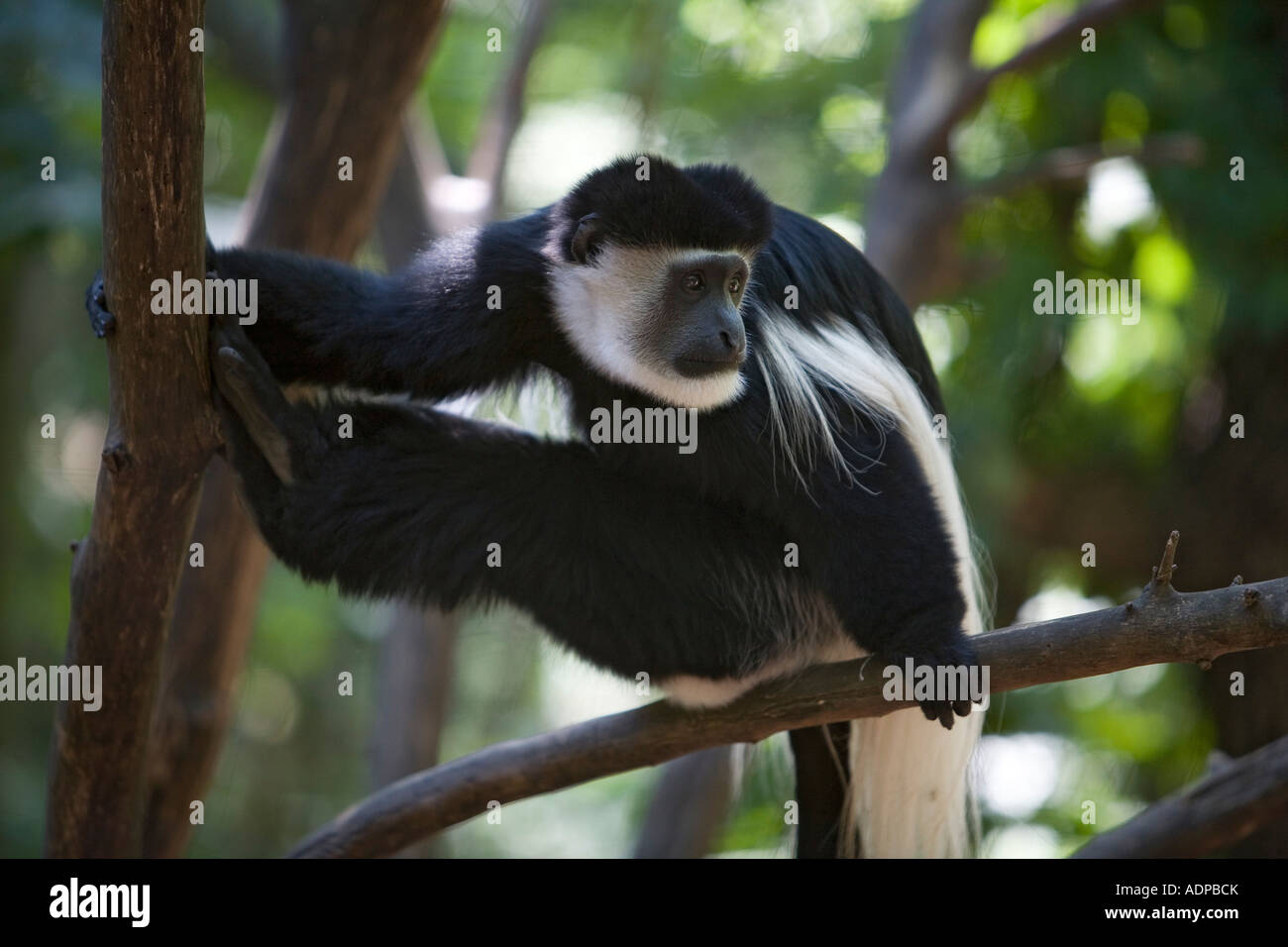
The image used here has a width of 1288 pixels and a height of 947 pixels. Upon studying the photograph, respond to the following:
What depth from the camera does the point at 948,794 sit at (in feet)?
8.94

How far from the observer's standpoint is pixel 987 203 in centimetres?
479

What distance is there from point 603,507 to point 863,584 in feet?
1.71

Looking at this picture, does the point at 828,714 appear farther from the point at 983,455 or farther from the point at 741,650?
the point at 983,455

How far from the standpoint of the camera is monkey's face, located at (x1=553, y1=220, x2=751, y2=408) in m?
2.33

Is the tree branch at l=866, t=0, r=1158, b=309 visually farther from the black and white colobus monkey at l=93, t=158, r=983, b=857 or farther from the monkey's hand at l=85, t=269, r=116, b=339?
the monkey's hand at l=85, t=269, r=116, b=339

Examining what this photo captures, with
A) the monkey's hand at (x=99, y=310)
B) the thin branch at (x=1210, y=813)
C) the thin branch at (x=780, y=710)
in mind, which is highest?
the monkey's hand at (x=99, y=310)

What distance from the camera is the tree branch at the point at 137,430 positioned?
188cm

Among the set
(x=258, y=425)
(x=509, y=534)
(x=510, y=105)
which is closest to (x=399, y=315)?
(x=258, y=425)

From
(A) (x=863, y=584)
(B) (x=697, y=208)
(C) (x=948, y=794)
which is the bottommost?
(C) (x=948, y=794)

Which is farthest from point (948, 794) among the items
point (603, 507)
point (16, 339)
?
point (16, 339)

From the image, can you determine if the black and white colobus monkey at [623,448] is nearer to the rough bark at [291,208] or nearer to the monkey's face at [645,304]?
the monkey's face at [645,304]

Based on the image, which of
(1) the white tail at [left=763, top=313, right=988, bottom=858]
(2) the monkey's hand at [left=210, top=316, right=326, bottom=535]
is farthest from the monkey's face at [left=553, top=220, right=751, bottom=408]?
(2) the monkey's hand at [left=210, top=316, right=326, bottom=535]

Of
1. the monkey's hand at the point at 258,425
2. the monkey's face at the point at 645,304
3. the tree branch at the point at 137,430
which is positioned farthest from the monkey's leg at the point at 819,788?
the tree branch at the point at 137,430

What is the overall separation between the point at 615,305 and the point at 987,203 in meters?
2.88
